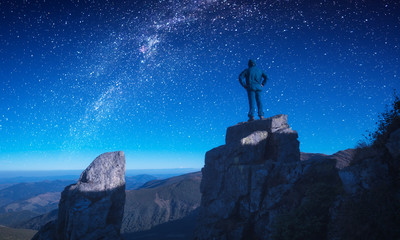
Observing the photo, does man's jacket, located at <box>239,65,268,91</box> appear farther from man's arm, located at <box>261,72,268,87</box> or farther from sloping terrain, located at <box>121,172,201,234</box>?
sloping terrain, located at <box>121,172,201,234</box>

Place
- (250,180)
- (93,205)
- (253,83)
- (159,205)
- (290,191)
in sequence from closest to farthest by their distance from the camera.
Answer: (290,191) → (250,180) → (93,205) → (253,83) → (159,205)

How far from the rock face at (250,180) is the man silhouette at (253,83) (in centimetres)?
150

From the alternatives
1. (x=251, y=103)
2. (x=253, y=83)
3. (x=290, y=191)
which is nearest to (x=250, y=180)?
(x=290, y=191)

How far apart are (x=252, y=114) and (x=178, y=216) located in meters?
66.4

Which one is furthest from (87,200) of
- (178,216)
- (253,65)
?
(178,216)

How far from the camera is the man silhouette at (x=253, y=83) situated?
15.6m

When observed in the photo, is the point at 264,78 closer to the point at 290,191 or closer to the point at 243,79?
the point at 243,79

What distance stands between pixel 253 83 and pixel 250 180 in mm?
7951

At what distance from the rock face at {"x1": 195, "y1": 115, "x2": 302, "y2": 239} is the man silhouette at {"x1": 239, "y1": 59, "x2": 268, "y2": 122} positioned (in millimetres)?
1504

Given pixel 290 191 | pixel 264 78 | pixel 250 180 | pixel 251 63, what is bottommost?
pixel 290 191

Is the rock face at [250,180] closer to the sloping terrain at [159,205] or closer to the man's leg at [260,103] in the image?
the man's leg at [260,103]

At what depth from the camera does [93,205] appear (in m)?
14.8

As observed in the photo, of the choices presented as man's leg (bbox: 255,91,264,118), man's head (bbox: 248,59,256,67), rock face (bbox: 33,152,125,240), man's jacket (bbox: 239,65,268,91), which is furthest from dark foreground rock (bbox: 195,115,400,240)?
rock face (bbox: 33,152,125,240)

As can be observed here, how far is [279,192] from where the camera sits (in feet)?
33.8
